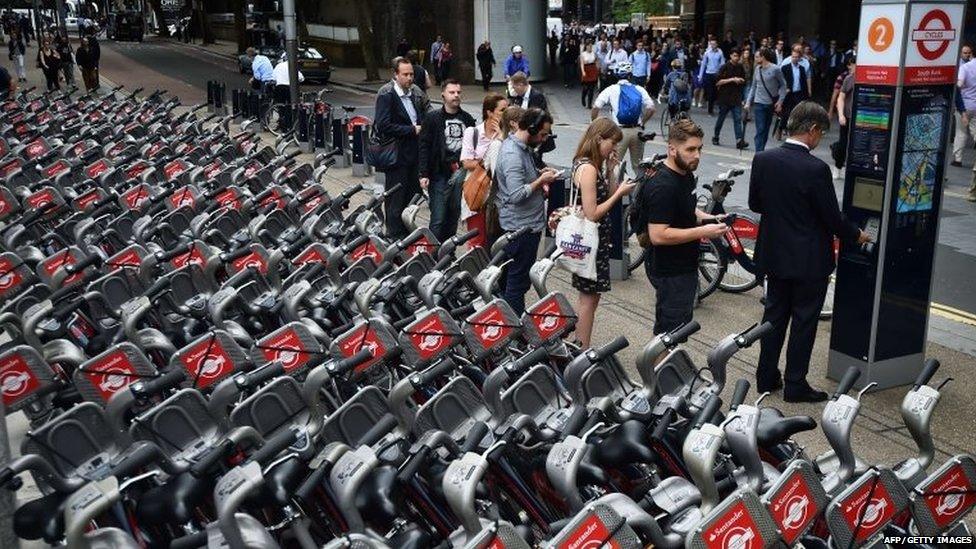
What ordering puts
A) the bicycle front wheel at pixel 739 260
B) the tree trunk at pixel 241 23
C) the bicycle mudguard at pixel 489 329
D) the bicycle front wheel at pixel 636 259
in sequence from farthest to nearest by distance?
the tree trunk at pixel 241 23 < the bicycle front wheel at pixel 636 259 < the bicycle front wheel at pixel 739 260 < the bicycle mudguard at pixel 489 329

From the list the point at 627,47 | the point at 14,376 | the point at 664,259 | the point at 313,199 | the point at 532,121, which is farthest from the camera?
the point at 627,47

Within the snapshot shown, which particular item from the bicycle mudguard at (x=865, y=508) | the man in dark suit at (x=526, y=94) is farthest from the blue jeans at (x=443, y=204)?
the bicycle mudguard at (x=865, y=508)

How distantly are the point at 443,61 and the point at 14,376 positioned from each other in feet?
85.0

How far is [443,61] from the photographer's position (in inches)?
1162

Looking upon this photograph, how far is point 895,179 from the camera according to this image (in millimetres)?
5793

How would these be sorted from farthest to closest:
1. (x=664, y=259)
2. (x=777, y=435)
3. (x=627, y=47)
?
(x=627, y=47), (x=664, y=259), (x=777, y=435)

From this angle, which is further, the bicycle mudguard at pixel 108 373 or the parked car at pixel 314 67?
the parked car at pixel 314 67

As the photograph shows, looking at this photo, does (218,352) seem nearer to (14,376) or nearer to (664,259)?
(14,376)

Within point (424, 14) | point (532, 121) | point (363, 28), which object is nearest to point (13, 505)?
point (532, 121)

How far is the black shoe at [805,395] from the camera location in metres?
5.94

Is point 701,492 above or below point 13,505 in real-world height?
above

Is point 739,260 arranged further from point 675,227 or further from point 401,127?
point 401,127

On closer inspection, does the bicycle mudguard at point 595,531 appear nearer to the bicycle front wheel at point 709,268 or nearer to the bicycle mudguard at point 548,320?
the bicycle mudguard at point 548,320

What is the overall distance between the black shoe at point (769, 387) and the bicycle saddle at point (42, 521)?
13.0ft
